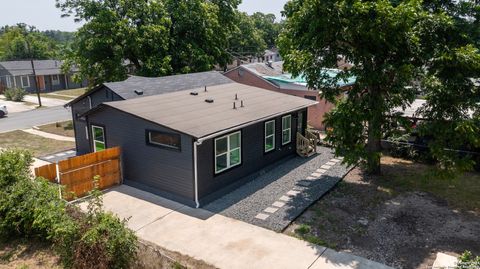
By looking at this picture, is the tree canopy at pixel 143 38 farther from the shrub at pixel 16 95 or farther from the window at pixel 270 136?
the shrub at pixel 16 95

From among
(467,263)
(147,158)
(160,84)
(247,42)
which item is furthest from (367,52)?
(247,42)

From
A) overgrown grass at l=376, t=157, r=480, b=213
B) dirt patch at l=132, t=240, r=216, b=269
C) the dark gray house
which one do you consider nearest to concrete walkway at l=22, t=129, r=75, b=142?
the dark gray house

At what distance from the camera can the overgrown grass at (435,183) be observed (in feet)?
41.1

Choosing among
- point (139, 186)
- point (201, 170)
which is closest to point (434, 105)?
point (201, 170)

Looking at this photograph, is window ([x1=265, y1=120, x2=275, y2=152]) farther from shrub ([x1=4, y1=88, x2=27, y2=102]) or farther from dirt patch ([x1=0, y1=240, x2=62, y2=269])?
Result: shrub ([x1=4, y1=88, x2=27, y2=102])

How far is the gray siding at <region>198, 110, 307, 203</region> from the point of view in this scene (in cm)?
1271

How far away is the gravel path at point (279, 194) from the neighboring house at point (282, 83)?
6125 millimetres

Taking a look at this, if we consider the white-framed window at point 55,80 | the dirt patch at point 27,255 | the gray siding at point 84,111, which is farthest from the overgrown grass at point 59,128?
the white-framed window at point 55,80

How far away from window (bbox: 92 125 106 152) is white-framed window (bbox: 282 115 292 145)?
7.81 m

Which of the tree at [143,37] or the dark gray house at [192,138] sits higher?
the tree at [143,37]

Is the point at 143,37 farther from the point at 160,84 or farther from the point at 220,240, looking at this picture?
the point at 220,240

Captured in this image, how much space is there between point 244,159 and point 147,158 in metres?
3.68

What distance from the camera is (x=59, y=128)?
25828 millimetres

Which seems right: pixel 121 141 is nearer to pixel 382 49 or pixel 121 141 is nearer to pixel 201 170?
pixel 201 170
